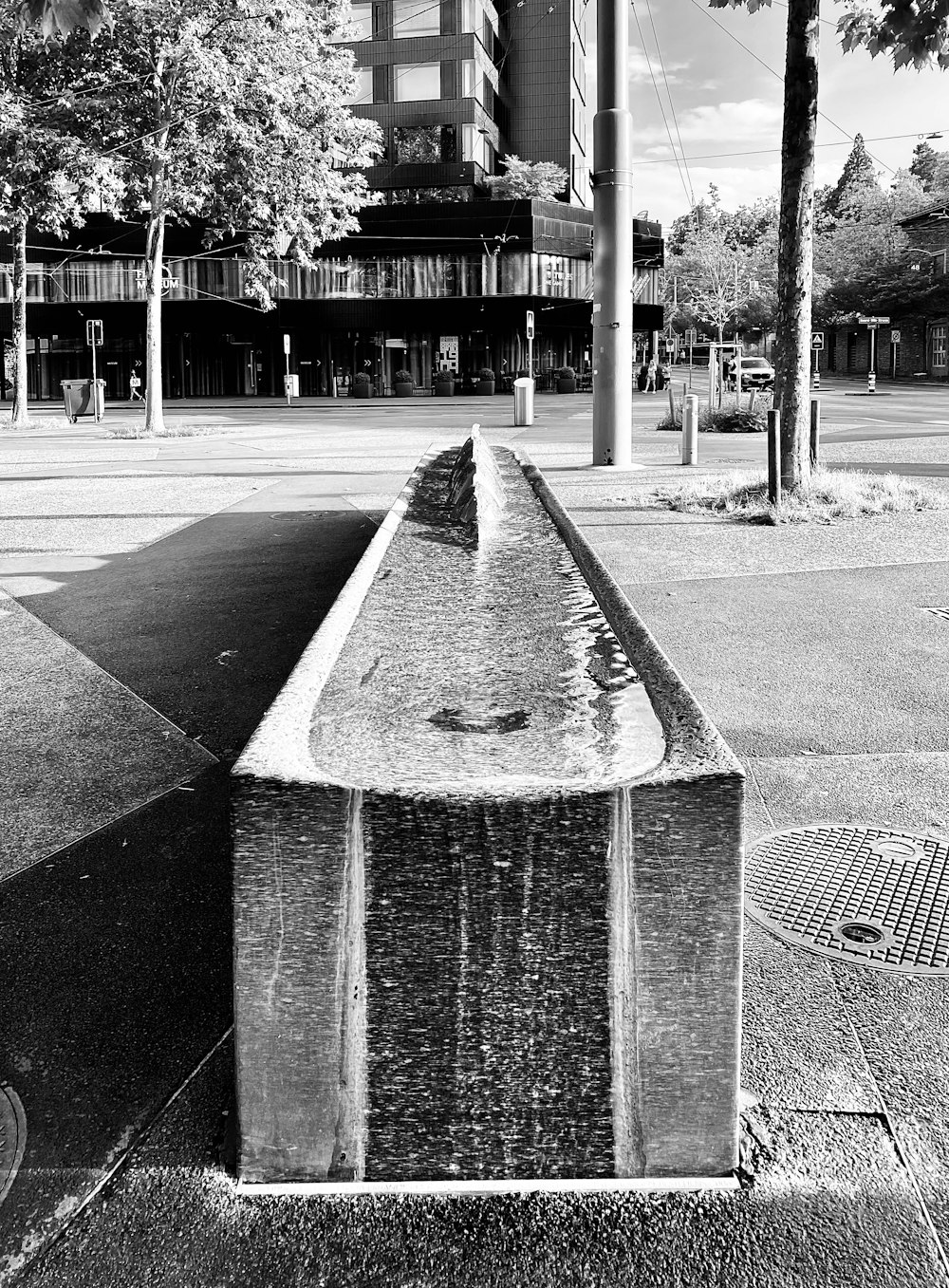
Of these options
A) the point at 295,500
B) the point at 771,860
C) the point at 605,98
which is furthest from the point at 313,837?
the point at 605,98

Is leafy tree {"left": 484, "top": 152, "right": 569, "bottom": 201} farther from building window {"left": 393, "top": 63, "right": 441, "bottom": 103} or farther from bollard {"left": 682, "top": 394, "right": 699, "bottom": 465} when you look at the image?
bollard {"left": 682, "top": 394, "right": 699, "bottom": 465}

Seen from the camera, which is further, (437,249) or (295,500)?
(437,249)

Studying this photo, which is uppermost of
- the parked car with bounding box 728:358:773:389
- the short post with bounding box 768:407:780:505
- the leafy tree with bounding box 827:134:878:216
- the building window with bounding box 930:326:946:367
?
the leafy tree with bounding box 827:134:878:216

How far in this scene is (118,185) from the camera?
2558 centimetres

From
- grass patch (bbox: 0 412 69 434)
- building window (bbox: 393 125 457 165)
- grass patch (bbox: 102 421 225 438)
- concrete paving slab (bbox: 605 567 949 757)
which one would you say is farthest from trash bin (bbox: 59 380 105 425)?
building window (bbox: 393 125 457 165)

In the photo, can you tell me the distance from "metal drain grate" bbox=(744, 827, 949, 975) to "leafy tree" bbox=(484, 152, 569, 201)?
2623 inches

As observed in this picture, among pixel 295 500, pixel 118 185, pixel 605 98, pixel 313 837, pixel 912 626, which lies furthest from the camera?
pixel 118 185

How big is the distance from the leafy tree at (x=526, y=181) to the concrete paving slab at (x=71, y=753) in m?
64.7

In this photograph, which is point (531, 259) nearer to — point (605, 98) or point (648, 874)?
point (605, 98)

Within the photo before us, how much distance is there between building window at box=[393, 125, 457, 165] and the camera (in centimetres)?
6431

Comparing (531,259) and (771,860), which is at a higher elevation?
(531,259)

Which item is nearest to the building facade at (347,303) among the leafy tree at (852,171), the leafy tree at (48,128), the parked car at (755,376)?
the parked car at (755,376)

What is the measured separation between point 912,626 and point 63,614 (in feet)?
16.7

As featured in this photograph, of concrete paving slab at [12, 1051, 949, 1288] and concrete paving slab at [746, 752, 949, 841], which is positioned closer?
concrete paving slab at [12, 1051, 949, 1288]
